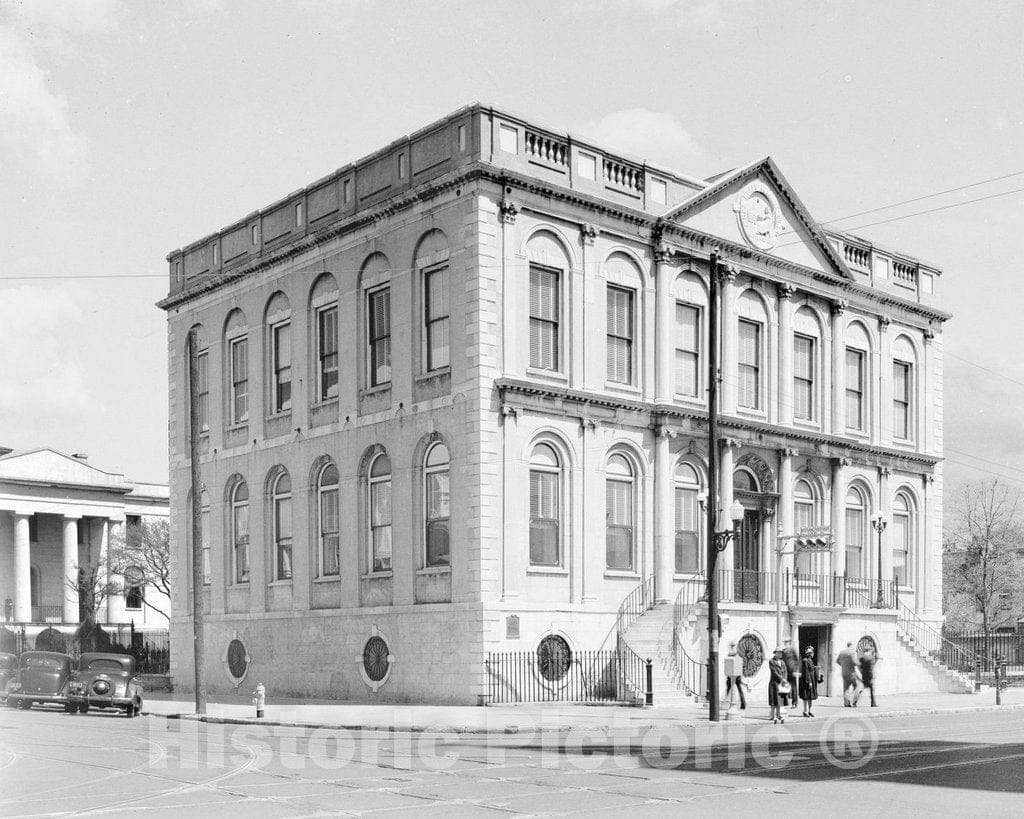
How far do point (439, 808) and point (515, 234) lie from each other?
2118 cm

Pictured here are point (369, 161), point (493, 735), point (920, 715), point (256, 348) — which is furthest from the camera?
point (256, 348)

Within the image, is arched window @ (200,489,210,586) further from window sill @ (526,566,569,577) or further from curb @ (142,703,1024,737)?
window sill @ (526,566,569,577)

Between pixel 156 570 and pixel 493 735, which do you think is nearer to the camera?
pixel 493 735

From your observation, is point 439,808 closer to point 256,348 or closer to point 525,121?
point 525,121

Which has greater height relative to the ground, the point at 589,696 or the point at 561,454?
the point at 561,454

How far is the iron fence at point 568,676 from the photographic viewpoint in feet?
102

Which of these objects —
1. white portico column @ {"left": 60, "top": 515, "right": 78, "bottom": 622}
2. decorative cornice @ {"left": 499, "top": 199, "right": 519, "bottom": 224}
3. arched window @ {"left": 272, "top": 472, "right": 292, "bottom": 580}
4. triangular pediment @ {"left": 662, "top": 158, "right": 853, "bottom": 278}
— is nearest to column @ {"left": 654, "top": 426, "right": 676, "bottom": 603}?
triangular pediment @ {"left": 662, "top": 158, "right": 853, "bottom": 278}

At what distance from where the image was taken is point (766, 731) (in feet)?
81.0

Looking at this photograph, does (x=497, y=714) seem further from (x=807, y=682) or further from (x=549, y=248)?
(x=549, y=248)

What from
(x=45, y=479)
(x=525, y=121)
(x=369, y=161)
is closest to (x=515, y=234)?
(x=525, y=121)

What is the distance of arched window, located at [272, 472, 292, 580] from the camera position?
Result: 127ft

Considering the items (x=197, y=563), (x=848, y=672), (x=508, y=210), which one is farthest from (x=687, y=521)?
(x=197, y=563)

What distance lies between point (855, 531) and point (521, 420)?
48.6 feet

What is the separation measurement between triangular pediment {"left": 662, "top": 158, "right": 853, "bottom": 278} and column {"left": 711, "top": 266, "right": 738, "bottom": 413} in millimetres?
1169
